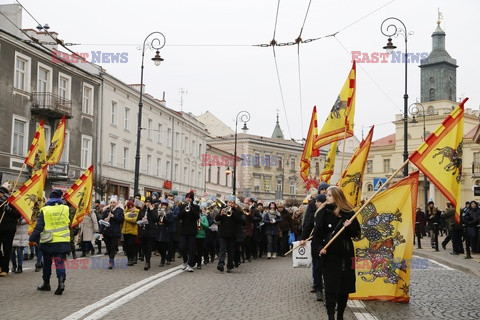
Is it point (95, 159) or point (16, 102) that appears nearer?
point (16, 102)

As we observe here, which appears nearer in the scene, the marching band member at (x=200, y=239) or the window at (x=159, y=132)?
the marching band member at (x=200, y=239)

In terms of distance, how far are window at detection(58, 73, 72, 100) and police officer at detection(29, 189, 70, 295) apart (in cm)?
2808

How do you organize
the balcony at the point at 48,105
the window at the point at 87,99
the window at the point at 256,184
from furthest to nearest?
1. the window at the point at 256,184
2. the window at the point at 87,99
3. the balcony at the point at 48,105

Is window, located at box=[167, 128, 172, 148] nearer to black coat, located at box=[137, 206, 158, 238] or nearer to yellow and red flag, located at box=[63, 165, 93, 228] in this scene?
yellow and red flag, located at box=[63, 165, 93, 228]

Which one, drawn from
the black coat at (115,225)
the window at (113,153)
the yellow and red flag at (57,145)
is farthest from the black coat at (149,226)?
the window at (113,153)

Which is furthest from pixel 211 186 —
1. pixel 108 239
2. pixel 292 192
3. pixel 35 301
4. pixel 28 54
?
pixel 35 301

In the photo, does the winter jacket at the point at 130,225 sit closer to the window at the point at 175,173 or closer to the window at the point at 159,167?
the window at the point at 159,167

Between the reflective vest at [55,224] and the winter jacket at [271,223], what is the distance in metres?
10.9

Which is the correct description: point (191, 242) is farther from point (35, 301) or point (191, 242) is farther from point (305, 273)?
point (35, 301)

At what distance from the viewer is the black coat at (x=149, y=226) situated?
17125 millimetres

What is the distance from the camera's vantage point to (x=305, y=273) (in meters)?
16.4

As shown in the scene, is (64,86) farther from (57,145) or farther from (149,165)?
(57,145)

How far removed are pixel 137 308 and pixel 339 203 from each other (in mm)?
3685

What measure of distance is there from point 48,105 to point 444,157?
100ft
